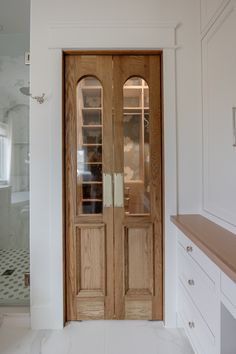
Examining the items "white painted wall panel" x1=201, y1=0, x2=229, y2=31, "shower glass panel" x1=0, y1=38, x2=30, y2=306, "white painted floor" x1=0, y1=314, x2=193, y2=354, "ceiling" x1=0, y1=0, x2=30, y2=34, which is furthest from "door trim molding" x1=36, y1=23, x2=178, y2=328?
"shower glass panel" x1=0, y1=38, x2=30, y2=306

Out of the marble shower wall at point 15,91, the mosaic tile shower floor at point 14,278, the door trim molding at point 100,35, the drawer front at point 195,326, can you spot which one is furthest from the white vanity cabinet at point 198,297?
the marble shower wall at point 15,91

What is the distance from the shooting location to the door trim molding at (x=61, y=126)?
6.30 ft

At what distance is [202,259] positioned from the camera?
1.37m

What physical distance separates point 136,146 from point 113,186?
367 millimetres

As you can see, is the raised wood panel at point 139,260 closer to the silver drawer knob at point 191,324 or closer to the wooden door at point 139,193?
the wooden door at point 139,193

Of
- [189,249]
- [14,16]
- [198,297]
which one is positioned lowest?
[198,297]

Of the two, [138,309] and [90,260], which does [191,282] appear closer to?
[138,309]

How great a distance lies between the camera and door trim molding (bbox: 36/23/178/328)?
192 centimetres

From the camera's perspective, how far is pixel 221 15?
62.6 inches

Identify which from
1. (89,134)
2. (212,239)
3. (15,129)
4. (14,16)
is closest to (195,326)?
(212,239)

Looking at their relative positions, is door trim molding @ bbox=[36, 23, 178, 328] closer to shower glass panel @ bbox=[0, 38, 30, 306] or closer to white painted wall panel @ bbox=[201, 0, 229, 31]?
white painted wall panel @ bbox=[201, 0, 229, 31]

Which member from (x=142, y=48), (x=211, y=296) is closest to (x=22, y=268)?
(x=211, y=296)

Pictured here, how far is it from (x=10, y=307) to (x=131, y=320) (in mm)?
1005

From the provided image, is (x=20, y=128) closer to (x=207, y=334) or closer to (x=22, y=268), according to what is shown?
(x=22, y=268)
